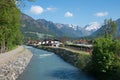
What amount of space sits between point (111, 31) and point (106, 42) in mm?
99237

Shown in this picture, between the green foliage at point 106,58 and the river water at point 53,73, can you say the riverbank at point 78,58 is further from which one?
the green foliage at point 106,58

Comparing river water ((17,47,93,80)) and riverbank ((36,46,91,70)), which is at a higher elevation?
riverbank ((36,46,91,70))

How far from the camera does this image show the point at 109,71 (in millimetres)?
44469

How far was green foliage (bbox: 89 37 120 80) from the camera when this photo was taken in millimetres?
44053

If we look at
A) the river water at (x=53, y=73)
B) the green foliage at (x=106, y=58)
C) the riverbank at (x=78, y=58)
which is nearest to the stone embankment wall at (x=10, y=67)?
the river water at (x=53, y=73)

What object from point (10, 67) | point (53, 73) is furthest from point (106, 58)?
point (10, 67)

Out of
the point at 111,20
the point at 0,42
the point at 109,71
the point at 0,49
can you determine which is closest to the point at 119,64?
the point at 109,71

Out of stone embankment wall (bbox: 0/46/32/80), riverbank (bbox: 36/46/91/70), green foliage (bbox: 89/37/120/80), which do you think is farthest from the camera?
riverbank (bbox: 36/46/91/70)

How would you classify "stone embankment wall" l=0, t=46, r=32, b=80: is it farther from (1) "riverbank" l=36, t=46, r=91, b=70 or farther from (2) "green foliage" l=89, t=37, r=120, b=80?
(2) "green foliage" l=89, t=37, r=120, b=80

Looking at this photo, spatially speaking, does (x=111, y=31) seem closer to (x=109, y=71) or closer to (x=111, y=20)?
(x=111, y=20)

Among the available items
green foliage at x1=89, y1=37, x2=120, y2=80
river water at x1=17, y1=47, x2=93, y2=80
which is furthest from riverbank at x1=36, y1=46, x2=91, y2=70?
green foliage at x1=89, y1=37, x2=120, y2=80

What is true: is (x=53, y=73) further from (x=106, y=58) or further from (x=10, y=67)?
(x=106, y=58)

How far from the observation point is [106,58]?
45.7 meters

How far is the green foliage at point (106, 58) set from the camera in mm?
44053
